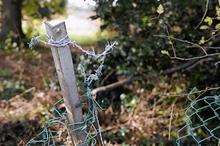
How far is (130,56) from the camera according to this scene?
6.14 m

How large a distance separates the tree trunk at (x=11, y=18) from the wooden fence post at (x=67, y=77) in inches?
257

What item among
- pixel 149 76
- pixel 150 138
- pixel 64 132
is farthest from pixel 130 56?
pixel 64 132

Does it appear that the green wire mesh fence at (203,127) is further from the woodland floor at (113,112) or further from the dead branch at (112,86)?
the dead branch at (112,86)

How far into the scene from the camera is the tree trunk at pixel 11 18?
31.4 feet

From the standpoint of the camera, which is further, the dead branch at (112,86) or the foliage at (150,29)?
the dead branch at (112,86)

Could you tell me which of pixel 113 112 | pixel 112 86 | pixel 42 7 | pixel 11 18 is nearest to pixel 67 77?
pixel 113 112

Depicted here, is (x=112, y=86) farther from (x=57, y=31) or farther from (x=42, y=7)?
(x=42, y=7)

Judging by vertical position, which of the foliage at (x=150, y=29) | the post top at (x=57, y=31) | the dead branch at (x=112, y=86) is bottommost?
the dead branch at (x=112, y=86)

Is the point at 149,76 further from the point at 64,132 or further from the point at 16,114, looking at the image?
the point at 64,132

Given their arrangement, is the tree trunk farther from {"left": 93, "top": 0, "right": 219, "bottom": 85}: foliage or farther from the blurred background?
{"left": 93, "top": 0, "right": 219, "bottom": 85}: foliage

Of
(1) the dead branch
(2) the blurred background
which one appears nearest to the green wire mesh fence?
(2) the blurred background

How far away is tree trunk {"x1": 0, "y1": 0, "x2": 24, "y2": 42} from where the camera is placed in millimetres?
9570

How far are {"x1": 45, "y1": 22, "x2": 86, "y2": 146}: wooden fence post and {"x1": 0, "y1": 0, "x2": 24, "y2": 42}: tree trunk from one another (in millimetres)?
6518

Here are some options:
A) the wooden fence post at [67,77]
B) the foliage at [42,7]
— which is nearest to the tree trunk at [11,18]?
the foliage at [42,7]
